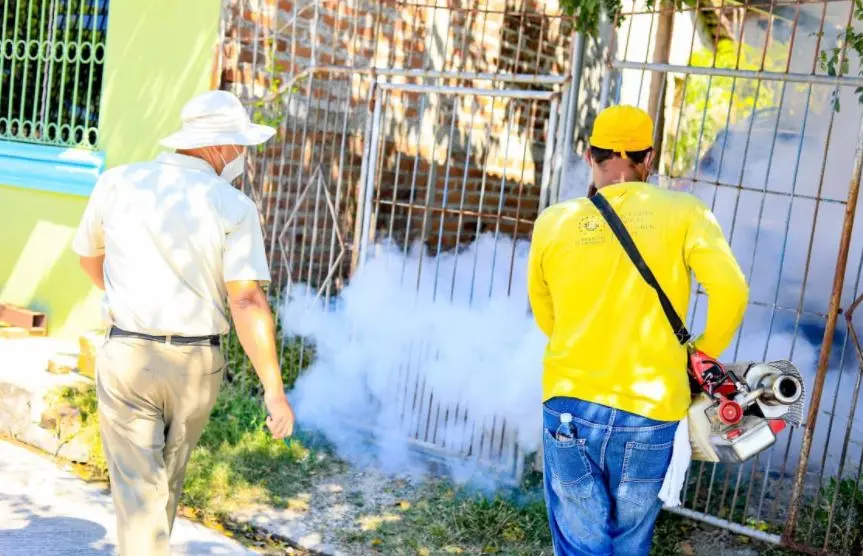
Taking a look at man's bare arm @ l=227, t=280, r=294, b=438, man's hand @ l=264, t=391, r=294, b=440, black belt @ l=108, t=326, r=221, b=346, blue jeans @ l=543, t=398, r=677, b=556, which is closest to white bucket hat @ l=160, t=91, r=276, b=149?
man's bare arm @ l=227, t=280, r=294, b=438

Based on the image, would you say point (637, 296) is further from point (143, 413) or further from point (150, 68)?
point (150, 68)

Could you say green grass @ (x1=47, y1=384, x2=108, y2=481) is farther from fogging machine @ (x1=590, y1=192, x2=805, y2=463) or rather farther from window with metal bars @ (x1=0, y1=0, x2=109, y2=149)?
fogging machine @ (x1=590, y1=192, x2=805, y2=463)

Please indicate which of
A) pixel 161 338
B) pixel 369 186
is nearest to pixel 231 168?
pixel 161 338

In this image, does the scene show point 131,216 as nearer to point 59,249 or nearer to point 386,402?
point 386,402

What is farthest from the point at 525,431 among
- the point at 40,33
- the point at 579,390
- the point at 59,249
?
the point at 40,33

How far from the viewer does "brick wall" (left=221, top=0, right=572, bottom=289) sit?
6.29 meters

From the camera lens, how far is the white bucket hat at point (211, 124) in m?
3.53

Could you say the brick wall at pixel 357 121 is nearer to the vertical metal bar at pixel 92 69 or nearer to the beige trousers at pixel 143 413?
the vertical metal bar at pixel 92 69

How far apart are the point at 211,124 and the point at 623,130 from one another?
4.70ft

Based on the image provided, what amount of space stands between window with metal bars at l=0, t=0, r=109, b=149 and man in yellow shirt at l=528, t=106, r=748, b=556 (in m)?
4.94

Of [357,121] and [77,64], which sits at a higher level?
[77,64]

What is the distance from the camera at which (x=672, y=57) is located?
9.36m

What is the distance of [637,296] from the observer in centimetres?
308

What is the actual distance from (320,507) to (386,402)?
97 centimetres
